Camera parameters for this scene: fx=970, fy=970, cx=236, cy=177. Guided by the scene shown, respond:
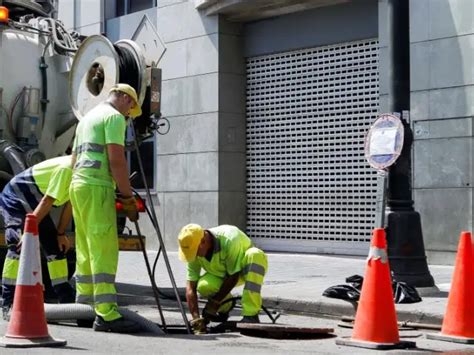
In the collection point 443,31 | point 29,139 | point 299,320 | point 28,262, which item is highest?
point 443,31

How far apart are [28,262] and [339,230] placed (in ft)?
29.1

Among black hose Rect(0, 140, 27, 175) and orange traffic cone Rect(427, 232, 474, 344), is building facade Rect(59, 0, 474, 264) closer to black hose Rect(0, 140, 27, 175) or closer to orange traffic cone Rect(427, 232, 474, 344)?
orange traffic cone Rect(427, 232, 474, 344)

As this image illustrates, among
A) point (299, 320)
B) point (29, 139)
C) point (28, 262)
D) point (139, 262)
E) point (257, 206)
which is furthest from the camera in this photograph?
point (257, 206)

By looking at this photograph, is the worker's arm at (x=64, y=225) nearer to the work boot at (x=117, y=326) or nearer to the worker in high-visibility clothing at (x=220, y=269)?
the worker in high-visibility clothing at (x=220, y=269)

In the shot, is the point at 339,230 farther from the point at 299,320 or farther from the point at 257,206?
the point at 299,320

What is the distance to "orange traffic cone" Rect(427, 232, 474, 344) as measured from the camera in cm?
701

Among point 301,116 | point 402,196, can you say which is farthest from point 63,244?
point 301,116

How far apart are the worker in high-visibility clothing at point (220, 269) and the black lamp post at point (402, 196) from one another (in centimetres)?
237

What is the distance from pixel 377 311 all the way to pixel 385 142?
3349 millimetres

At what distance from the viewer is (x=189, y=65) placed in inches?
649

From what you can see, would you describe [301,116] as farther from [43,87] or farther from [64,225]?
[64,225]

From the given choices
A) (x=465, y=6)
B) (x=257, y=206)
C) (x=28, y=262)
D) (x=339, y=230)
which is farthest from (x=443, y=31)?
(x=28, y=262)

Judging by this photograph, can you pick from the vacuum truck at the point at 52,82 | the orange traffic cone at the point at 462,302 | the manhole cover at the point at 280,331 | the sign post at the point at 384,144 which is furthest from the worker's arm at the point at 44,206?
the sign post at the point at 384,144

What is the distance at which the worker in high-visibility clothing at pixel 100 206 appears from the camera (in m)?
7.06
